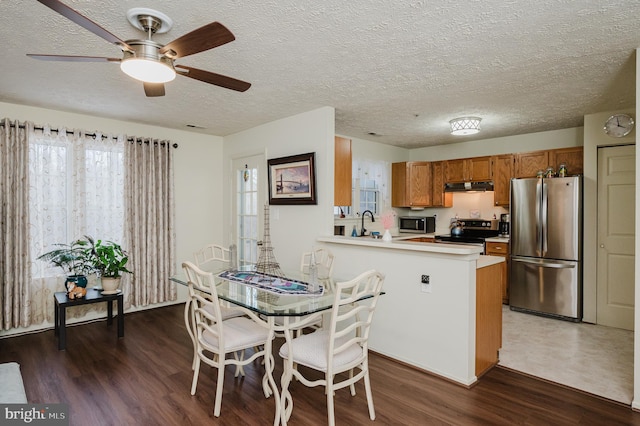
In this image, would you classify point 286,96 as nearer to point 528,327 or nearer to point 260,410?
point 260,410

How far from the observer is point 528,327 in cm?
409

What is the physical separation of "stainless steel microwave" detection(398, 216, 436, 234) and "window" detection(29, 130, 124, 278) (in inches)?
176

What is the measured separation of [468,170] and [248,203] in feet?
11.3

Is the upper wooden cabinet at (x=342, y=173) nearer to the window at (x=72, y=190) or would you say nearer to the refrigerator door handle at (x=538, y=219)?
the refrigerator door handle at (x=538, y=219)

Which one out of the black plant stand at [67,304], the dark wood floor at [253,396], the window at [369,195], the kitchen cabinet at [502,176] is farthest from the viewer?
the window at [369,195]

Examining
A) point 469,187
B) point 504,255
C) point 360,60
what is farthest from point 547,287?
point 360,60

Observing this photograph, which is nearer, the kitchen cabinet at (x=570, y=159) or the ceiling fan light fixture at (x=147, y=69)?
the ceiling fan light fixture at (x=147, y=69)

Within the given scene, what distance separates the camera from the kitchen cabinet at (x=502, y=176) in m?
5.18

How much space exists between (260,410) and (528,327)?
10.6 feet

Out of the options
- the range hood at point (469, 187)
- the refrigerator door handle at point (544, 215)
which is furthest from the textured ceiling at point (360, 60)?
the range hood at point (469, 187)

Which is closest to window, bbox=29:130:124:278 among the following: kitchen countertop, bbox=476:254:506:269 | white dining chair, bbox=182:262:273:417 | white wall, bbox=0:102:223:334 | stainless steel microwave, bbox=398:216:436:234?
white wall, bbox=0:102:223:334

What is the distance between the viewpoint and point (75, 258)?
3834mm

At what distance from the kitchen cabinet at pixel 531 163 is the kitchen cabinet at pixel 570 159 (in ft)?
0.26

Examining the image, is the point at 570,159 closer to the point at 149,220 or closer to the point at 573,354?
the point at 573,354
